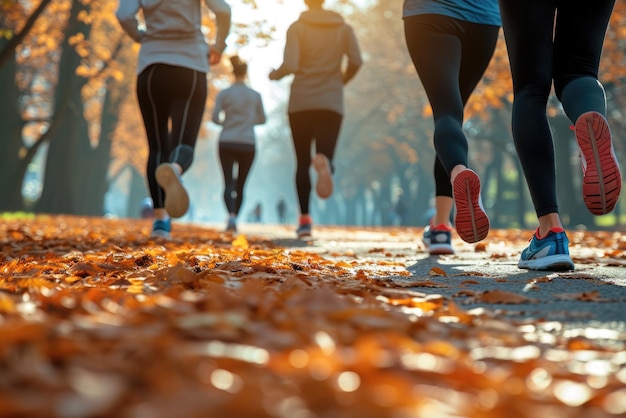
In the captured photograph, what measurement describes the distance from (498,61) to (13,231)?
12.6 meters

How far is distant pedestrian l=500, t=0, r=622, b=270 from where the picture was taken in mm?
3623

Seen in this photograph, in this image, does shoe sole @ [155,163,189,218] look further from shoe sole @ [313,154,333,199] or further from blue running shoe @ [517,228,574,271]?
blue running shoe @ [517,228,574,271]

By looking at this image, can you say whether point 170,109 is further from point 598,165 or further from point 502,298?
point 502,298

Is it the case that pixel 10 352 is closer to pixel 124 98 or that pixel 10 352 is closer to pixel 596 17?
pixel 596 17

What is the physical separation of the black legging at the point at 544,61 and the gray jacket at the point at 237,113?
21.7 ft

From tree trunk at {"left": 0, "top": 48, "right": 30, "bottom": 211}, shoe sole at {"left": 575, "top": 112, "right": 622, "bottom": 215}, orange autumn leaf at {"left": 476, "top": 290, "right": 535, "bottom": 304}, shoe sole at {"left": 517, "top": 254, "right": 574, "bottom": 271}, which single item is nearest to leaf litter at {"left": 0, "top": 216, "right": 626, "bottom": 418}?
orange autumn leaf at {"left": 476, "top": 290, "right": 535, "bottom": 304}

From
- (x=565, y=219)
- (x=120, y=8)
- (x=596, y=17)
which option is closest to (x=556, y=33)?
(x=596, y=17)

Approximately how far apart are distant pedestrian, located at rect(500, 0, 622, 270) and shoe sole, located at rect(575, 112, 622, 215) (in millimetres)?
222

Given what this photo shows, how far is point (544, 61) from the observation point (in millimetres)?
3691

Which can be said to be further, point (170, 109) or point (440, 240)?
point (170, 109)

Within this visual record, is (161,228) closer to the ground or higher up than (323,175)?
closer to the ground

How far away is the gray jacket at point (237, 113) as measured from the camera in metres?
10.1

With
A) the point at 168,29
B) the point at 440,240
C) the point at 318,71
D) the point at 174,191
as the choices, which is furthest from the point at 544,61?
the point at 318,71

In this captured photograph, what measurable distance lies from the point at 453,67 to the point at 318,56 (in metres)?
3.52
